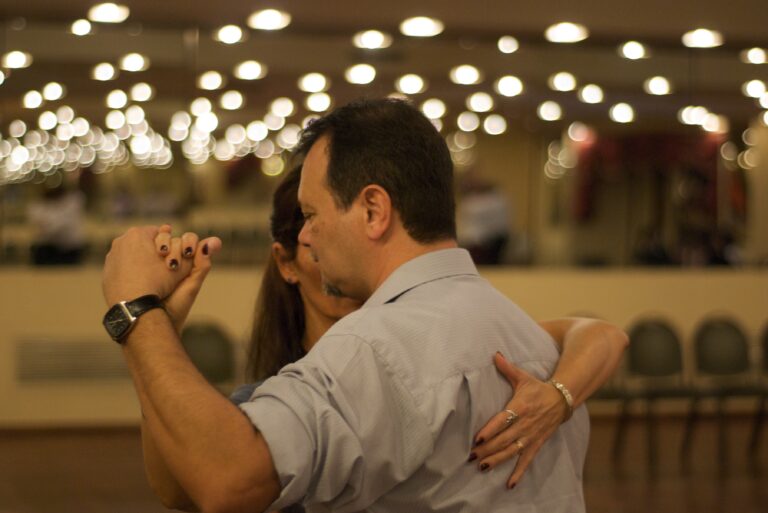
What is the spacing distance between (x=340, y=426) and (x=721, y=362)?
7.25m

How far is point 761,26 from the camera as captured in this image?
8.70 m

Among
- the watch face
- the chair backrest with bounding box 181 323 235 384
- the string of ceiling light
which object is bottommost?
the chair backrest with bounding box 181 323 235 384

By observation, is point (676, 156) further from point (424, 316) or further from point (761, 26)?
point (424, 316)

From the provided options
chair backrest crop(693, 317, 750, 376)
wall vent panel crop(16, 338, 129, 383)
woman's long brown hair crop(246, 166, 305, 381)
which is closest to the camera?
woman's long brown hair crop(246, 166, 305, 381)

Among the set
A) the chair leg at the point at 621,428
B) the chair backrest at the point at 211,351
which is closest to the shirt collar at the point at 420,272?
the chair backrest at the point at 211,351

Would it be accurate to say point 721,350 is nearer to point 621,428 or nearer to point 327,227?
point 621,428

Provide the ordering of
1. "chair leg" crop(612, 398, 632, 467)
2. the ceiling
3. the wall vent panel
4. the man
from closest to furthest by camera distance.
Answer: the man
"chair leg" crop(612, 398, 632, 467)
the ceiling
the wall vent panel

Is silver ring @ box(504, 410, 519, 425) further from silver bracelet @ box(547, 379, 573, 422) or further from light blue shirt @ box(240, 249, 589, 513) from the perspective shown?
silver bracelet @ box(547, 379, 573, 422)

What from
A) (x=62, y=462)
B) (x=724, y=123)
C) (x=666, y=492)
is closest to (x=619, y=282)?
(x=724, y=123)

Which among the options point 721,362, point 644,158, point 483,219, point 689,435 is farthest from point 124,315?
point 644,158

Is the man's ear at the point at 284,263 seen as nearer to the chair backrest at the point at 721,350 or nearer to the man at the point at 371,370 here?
the man at the point at 371,370

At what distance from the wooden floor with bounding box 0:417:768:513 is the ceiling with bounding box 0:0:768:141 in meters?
2.59

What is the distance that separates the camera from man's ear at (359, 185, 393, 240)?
1437 millimetres

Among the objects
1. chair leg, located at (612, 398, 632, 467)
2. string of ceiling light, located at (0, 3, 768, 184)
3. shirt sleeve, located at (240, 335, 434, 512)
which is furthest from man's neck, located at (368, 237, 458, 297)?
string of ceiling light, located at (0, 3, 768, 184)
